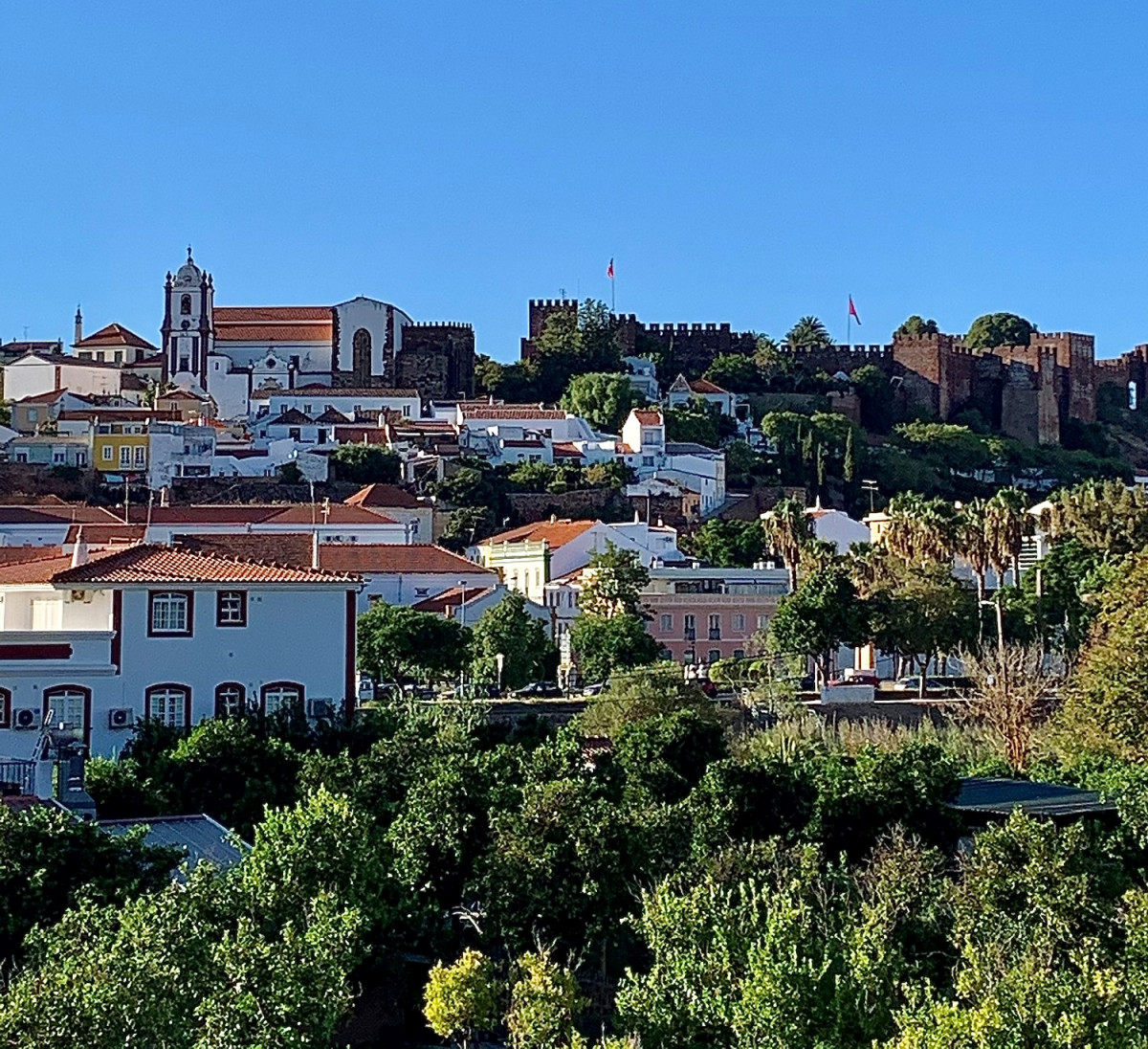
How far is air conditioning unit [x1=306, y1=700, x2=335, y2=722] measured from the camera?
37.6 meters

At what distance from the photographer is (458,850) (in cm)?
2884

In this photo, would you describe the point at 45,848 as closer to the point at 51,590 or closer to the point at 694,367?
the point at 51,590

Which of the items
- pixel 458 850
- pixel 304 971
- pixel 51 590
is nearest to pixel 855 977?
pixel 304 971

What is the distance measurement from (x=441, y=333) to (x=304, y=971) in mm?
87924

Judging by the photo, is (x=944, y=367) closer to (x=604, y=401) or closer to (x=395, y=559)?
(x=604, y=401)

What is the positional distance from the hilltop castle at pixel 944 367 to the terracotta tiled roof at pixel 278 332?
1073 centimetres

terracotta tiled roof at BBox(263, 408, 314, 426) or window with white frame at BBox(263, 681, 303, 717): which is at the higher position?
terracotta tiled roof at BBox(263, 408, 314, 426)

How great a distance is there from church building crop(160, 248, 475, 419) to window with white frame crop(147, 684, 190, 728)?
64.3m

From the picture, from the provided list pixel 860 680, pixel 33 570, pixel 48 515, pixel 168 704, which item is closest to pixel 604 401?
pixel 48 515

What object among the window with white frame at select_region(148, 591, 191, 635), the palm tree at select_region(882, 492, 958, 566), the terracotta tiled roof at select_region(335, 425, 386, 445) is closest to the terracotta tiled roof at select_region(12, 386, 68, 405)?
the terracotta tiled roof at select_region(335, 425, 386, 445)

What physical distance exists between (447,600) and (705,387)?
143 feet

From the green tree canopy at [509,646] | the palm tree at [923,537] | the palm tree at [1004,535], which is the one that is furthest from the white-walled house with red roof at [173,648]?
the palm tree at [923,537]

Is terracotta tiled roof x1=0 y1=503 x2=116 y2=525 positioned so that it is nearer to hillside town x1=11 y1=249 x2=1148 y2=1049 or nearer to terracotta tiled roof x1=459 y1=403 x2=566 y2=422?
hillside town x1=11 y1=249 x2=1148 y2=1049

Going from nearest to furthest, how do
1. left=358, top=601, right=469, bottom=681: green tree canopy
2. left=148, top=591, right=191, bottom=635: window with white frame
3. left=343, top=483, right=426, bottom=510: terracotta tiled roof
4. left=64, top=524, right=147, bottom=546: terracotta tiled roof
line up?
left=148, top=591, right=191, bottom=635: window with white frame < left=358, top=601, right=469, bottom=681: green tree canopy < left=64, top=524, right=147, bottom=546: terracotta tiled roof < left=343, top=483, right=426, bottom=510: terracotta tiled roof
